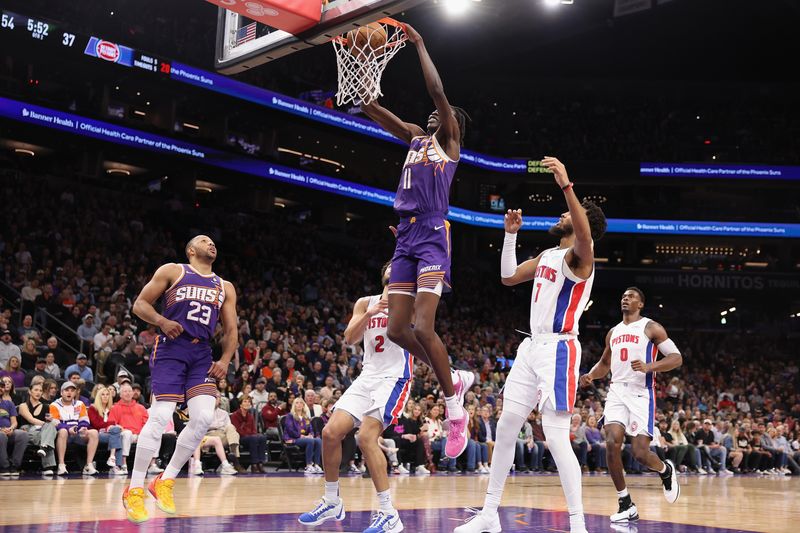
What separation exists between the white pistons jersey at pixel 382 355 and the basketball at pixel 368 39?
1973 millimetres

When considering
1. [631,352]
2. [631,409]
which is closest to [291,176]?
[631,352]

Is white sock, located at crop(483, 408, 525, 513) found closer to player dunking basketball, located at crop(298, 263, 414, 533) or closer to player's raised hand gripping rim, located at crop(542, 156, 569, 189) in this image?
player dunking basketball, located at crop(298, 263, 414, 533)

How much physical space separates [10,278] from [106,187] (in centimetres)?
737

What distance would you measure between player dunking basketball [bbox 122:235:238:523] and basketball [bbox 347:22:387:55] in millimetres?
1975

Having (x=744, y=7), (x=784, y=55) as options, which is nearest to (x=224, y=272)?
(x=744, y=7)

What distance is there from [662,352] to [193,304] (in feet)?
15.8

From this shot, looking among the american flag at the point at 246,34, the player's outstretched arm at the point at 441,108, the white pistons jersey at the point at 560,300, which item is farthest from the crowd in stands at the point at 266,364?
the white pistons jersey at the point at 560,300

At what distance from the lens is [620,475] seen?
7863 mm

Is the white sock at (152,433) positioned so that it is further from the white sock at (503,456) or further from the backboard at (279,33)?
the backboard at (279,33)

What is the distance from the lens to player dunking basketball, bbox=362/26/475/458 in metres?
5.65

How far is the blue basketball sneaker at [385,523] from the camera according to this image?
5.45 meters

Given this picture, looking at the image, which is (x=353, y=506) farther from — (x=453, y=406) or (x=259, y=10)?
(x=259, y=10)

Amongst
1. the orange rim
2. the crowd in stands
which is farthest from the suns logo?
the crowd in stands

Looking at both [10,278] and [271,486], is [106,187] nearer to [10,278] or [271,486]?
[10,278]
